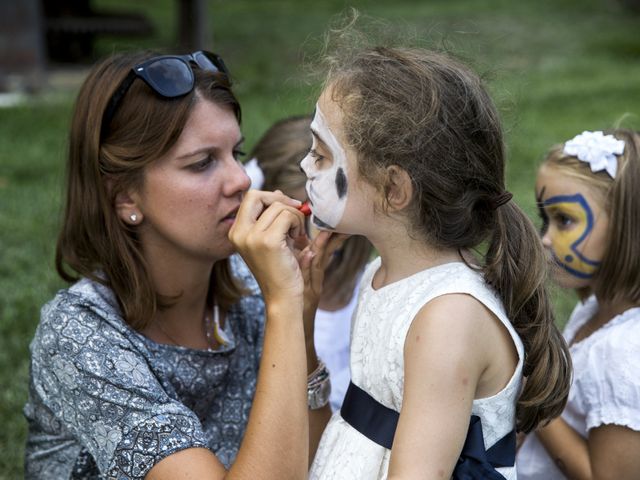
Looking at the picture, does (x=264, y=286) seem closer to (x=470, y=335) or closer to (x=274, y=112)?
(x=470, y=335)

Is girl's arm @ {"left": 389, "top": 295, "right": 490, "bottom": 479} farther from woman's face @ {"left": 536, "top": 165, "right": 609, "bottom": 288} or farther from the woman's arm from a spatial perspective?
woman's face @ {"left": 536, "top": 165, "right": 609, "bottom": 288}

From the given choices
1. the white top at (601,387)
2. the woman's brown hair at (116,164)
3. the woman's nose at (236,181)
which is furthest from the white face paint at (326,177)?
the white top at (601,387)

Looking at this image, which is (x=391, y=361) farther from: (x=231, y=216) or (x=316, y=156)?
(x=231, y=216)

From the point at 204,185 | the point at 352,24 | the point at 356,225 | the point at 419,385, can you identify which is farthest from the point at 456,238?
the point at 204,185

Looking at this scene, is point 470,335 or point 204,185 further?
point 204,185

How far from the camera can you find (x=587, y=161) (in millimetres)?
2902

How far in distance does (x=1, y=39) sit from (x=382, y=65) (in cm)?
1097

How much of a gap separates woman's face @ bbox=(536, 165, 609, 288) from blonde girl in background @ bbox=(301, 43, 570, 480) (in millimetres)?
673

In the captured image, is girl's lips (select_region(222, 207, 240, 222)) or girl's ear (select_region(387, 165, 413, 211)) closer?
girl's ear (select_region(387, 165, 413, 211))

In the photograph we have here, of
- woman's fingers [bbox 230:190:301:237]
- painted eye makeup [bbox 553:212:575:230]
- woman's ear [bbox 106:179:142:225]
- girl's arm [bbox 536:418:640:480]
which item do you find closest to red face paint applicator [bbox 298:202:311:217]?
woman's fingers [bbox 230:190:301:237]

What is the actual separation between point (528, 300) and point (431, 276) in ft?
0.86

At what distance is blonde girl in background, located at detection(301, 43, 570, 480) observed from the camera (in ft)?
6.53

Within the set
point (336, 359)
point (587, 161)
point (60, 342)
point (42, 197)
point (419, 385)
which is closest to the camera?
point (419, 385)

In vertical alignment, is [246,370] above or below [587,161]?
below
